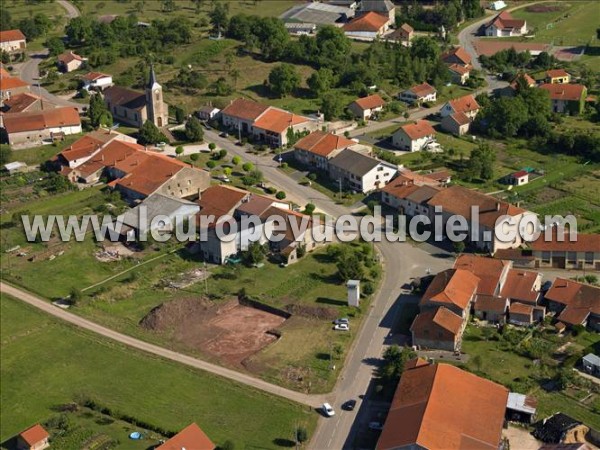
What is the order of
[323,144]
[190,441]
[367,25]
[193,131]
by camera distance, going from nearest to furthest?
[190,441]
[323,144]
[193,131]
[367,25]

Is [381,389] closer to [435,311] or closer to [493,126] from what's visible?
[435,311]

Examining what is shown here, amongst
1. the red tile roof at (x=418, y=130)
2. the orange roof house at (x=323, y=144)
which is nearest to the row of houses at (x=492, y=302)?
the orange roof house at (x=323, y=144)

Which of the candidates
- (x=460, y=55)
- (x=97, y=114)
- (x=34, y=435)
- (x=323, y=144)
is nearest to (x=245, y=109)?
(x=323, y=144)

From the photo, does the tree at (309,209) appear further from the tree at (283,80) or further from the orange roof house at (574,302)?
the tree at (283,80)

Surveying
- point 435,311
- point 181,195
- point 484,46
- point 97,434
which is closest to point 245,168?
point 181,195

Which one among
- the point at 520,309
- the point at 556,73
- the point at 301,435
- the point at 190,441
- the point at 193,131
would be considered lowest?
the point at 520,309

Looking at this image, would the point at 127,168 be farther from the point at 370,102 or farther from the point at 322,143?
the point at 370,102

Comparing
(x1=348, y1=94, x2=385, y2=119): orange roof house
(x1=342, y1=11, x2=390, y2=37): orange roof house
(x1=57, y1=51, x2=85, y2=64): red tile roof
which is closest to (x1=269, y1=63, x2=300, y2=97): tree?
(x1=348, y1=94, x2=385, y2=119): orange roof house
